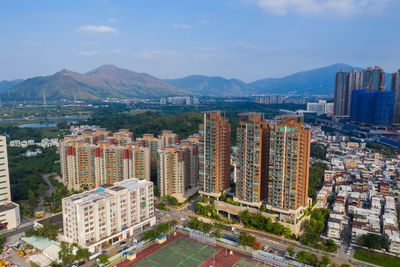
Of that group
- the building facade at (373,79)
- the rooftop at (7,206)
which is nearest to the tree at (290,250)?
the rooftop at (7,206)

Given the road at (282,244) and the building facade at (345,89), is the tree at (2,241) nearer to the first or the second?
the road at (282,244)

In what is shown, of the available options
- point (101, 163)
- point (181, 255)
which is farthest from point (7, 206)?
point (181, 255)

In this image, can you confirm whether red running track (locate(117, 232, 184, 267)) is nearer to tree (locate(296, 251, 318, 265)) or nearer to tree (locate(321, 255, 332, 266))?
tree (locate(296, 251, 318, 265))

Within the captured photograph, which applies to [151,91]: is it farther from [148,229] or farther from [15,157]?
[148,229]

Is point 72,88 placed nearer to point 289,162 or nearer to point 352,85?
point 352,85

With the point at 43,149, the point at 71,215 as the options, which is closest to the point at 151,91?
the point at 43,149

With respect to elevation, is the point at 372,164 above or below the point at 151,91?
Answer: below

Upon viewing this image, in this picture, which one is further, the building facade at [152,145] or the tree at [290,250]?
the building facade at [152,145]
